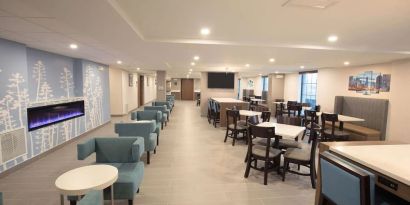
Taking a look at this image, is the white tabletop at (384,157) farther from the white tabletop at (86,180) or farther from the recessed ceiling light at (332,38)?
the white tabletop at (86,180)

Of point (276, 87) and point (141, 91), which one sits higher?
point (276, 87)

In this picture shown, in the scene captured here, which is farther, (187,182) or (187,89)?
(187,89)

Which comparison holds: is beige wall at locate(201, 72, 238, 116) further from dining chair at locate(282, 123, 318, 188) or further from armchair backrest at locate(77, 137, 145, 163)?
armchair backrest at locate(77, 137, 145, 163)

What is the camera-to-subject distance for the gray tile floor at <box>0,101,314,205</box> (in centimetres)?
272

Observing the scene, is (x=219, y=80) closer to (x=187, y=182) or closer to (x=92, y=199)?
(x=187, y=182)

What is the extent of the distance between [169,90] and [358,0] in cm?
1927

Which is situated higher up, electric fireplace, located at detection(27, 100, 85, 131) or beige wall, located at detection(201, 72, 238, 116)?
beige wall, located at detection(201, 72, 238, 116)

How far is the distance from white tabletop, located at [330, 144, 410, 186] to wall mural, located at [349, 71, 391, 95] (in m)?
4.71

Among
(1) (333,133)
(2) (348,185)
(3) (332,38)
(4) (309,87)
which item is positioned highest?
(3) (332,38)

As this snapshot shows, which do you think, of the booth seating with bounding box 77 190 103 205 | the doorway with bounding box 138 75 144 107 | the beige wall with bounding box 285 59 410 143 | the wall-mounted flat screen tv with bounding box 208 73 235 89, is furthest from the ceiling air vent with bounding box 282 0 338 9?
the doorway with bounding box 138 75 144 107

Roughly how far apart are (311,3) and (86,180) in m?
2.78

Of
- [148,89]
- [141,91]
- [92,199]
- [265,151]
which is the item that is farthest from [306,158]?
[148,89]

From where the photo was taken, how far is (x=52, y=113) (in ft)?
15.3

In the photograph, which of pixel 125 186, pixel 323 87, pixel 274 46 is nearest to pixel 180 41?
pixel 274 46
